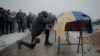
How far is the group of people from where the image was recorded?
941 centimetres

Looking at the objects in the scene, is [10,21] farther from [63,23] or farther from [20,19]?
[63,23]

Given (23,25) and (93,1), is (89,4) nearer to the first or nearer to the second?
(93,1)

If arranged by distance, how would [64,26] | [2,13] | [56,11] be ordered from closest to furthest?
[64,26] < [2,13] < [56,11]

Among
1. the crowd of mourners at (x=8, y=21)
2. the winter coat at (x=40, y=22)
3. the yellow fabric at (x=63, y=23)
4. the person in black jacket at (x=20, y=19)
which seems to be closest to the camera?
the yellow fabric at (x=63, y=23)

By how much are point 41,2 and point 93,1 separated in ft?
22.8

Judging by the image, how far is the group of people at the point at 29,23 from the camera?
941 cm

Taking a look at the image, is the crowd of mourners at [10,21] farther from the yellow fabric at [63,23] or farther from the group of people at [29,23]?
the yellow fabric at [63,23]

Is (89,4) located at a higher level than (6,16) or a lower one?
higher

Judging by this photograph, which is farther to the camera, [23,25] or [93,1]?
[93,1]

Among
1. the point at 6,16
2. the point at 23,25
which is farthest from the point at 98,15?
the point at 6,16

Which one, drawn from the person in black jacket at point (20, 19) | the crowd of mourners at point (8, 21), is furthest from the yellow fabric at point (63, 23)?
the person in black jacket at point (20, 19)

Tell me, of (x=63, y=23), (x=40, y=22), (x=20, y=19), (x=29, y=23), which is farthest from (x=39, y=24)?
(x=29, y=23)

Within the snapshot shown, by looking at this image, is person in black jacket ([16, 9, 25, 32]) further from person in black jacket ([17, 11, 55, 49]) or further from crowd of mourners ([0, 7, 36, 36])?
person in black jacket ([17, 11, 55, 49])

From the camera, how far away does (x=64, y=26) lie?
6969mm
